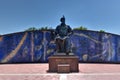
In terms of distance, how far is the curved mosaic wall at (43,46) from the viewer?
26.5m

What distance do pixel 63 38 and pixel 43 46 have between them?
361 inches

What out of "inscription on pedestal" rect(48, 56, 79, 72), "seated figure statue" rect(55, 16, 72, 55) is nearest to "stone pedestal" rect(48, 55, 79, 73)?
"inscription on pedestal" rect(48, 56, 79, 72)

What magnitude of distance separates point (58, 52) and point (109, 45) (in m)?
11.6

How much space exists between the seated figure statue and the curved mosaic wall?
27.3 ft

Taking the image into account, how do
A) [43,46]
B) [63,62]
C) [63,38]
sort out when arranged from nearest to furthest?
[63,62], [63,38], [43,46]

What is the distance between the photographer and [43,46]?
26547 millimetres

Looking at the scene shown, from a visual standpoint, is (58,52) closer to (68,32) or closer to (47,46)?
(68,32)

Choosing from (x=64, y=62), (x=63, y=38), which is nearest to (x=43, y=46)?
(x=63, y=38)

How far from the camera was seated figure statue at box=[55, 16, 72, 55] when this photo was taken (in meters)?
17.4

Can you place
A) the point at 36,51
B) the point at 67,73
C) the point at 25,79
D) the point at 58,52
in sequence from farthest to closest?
the point at 36,51 → the point at 58,52 → the point at 67,73 → the point at 25,79

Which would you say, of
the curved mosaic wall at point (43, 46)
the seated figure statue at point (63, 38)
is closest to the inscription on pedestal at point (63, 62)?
the seated figure statue at point (63, 38)

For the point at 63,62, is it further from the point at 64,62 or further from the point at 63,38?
the point at 63,38

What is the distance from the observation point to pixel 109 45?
1093 inches

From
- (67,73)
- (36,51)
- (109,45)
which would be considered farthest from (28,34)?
(67,73)
